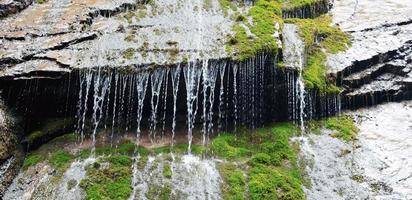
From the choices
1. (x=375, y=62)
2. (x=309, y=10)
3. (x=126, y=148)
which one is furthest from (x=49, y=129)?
(x=375, y=62)

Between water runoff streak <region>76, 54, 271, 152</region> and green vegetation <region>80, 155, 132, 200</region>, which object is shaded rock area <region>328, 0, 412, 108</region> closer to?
water runoff streak <region>76, 54, 271, 152</region>

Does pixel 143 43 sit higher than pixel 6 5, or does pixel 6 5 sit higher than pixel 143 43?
pixel 6 5

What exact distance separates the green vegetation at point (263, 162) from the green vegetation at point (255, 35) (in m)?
2.55

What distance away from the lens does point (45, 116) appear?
14.7 m

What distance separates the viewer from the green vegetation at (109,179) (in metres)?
12.2

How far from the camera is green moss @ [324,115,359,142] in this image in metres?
14.9

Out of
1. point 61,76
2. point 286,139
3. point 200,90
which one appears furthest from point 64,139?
point 286,139

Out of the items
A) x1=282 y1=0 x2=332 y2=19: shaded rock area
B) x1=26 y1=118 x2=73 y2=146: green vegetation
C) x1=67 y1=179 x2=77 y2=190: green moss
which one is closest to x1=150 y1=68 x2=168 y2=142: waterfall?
x1=26 y1=118 x2=73 y2=146: green vegetation

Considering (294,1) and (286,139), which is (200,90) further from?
(294,1)

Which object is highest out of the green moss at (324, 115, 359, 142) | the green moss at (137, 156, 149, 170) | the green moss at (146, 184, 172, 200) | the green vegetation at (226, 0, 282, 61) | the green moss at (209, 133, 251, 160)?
the green vegetation at (226, 0, 282, 61)

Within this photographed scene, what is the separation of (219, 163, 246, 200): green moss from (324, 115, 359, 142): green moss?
3825 millimetres

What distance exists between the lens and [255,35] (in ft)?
49.1

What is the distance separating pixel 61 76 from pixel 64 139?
6.53ft

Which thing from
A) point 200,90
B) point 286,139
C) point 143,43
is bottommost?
point 286,139
